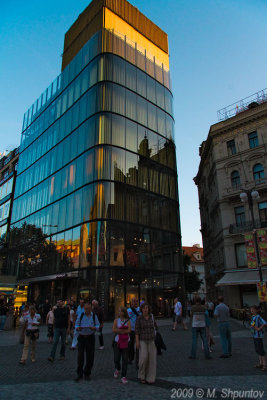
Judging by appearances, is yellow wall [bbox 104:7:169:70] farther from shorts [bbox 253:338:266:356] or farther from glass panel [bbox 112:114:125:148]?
shorts [bbox 253:338:266:356]

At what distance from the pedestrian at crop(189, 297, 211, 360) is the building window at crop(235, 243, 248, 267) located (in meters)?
22.9

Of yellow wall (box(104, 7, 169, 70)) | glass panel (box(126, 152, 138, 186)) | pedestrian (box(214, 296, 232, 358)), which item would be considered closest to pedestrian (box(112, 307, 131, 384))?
pedestrian (box(214, 296, 232, 358))

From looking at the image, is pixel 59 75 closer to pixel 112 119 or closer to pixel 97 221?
pixel 112 119

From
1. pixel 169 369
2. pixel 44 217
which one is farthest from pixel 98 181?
pixel 169 369

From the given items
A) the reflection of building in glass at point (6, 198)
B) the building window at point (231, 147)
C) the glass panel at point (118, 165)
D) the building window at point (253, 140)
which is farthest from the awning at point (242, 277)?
the reflection of building in glass at point (6, 198)

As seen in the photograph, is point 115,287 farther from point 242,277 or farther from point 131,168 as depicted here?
point 242,277

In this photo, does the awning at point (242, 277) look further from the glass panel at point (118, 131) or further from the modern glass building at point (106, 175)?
the glass panel at point (118, 131)

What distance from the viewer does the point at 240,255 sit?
3092 cm

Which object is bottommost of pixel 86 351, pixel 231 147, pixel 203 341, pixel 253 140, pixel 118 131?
pixel 203 341

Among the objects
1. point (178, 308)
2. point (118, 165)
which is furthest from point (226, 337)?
point (118, 165)

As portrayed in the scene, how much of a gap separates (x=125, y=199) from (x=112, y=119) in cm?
780

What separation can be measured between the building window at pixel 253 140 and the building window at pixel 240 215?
6.87 meters

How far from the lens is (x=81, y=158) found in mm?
28953

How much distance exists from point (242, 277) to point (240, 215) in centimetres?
667
